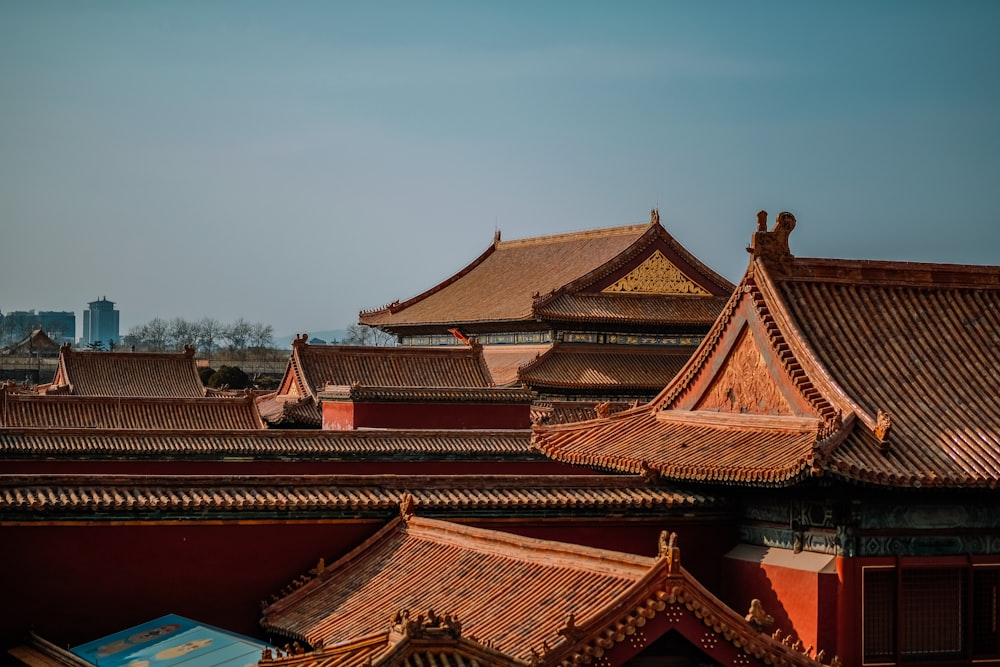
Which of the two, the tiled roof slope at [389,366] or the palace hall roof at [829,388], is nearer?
the palace hall roof at [829,388]

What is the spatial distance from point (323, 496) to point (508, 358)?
87.6 feet

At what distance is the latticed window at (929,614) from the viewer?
16.5 meters

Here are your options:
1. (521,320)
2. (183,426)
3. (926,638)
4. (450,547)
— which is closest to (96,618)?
(450,547)

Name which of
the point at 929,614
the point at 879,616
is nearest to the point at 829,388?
the point at 879,616

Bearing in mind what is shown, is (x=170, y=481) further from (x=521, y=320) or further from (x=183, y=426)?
(x=521, y=320)

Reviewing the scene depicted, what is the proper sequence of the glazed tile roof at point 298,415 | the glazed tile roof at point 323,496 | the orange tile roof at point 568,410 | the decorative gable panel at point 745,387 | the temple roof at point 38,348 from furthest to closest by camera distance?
the temple roof at point 38,348 → the glazed tile roof at point 298,415 → the orange tile roof at point 568,410 → the decorative gable panel at point 745,387 → the glazed tile roof at point 323,496

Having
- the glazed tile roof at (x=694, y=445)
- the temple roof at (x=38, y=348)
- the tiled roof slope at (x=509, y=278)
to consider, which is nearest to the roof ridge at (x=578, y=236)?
the tiled roof slope at (x=509, y=278)

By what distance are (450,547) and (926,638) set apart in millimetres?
5651

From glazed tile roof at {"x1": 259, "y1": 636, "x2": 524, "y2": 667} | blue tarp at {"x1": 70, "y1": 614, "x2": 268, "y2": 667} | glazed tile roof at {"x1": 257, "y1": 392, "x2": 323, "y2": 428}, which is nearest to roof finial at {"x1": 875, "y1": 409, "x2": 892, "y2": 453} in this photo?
glazed tile roof at {"x1": 259, "y1": 636, "x2": 524, "y2": 667}

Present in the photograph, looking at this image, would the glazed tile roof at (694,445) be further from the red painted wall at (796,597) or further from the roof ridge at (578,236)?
the roof ridge at (578,236)

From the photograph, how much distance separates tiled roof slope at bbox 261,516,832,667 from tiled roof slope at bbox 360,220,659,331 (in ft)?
84.9

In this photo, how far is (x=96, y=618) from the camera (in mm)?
15688

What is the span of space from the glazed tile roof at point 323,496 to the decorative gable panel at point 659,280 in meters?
25.5

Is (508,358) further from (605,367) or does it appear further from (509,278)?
(509,278)
